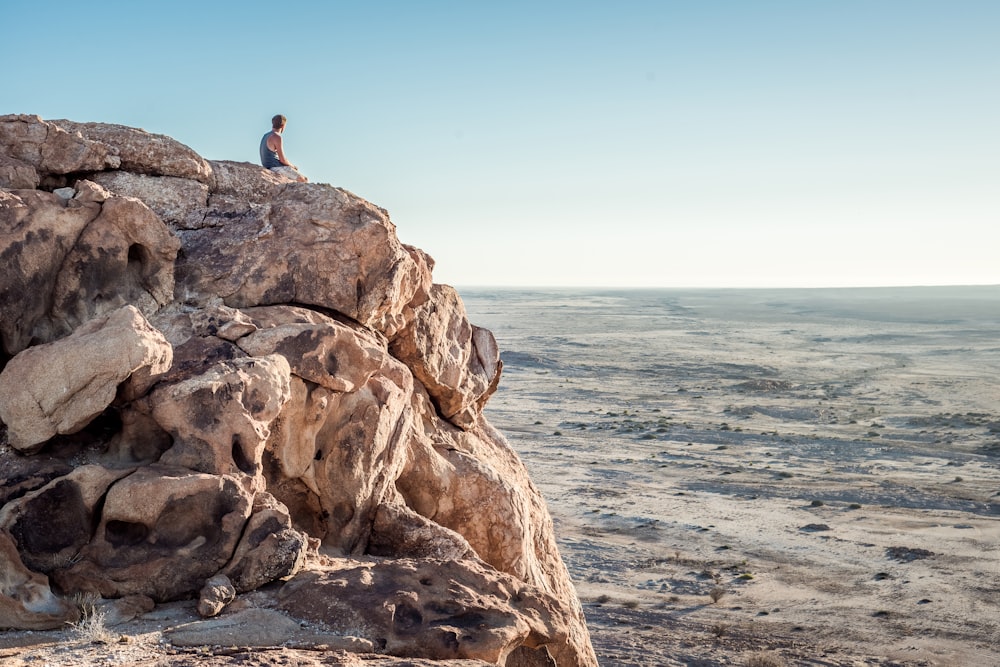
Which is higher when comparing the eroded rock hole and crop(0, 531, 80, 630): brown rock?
the eroded rock hole

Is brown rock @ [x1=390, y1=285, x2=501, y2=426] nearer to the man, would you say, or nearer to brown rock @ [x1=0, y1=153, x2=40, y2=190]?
the man

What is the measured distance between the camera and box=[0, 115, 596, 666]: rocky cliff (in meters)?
8.22

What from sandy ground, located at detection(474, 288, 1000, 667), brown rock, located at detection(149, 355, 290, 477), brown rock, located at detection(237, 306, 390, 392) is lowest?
sandy ground, located at detection(474, 288, 1000, 667)

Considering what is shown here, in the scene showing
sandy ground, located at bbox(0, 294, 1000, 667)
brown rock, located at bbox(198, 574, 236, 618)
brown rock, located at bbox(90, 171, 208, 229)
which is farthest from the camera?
sandy ground, located at bbox(0, 294, 1000, 667)

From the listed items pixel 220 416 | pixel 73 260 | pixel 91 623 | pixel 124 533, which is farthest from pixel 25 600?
pixel 73 260

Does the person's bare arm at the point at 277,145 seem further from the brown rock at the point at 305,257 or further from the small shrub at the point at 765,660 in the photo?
the small shrub at the point at 765,660

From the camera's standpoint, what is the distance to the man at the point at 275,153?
48.8ft

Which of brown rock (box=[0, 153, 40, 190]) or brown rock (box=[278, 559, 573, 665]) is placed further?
brown rock (box=[0, 153, 40, 190])

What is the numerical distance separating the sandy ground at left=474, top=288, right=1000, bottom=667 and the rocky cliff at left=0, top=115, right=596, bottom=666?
9409 millimetres

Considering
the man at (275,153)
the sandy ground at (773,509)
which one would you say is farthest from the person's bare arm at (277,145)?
the sandy ground at (773,509)

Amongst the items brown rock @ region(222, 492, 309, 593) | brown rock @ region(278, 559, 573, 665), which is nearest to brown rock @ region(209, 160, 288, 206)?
brown rock @ region(222, 492, 309, 593)

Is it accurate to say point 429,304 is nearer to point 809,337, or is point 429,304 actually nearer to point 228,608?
point 228,608

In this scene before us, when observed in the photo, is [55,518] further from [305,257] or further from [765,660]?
[765,660]

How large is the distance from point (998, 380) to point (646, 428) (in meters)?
42.8
